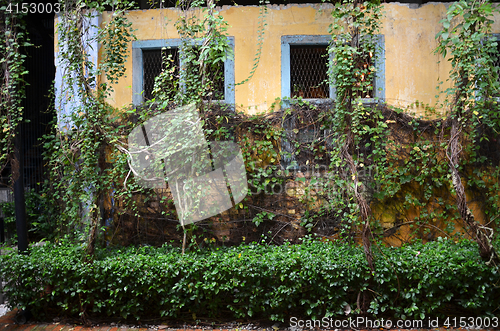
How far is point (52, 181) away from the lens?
492 centimetres

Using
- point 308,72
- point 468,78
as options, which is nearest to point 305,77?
point 308,72

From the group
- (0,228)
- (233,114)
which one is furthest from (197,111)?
(0,228)

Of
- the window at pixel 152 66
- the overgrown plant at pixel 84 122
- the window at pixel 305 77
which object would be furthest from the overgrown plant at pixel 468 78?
the overgrown plant at pixel 84 122

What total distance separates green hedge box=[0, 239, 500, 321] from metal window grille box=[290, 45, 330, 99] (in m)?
2.47

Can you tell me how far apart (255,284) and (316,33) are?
3.81 meters

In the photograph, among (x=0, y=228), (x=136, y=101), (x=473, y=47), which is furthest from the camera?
(x=136, y=101)

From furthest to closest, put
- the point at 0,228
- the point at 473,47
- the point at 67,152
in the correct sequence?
the point at 67,152, the point at 0,228, the point at 473,47

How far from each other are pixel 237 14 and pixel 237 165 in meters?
2.42

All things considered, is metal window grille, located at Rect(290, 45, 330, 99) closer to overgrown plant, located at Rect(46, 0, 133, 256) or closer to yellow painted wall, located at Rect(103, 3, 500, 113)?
yellow painted wall, located at Rect(103, 3, 500, 113)

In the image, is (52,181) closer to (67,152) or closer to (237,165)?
(67,152)

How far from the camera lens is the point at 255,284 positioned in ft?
12.1

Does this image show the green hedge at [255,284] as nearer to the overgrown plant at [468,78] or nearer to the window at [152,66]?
the overgrown plant at [468,78]

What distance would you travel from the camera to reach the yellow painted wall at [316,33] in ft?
16.0

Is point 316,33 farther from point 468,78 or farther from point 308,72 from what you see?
point 468,78
